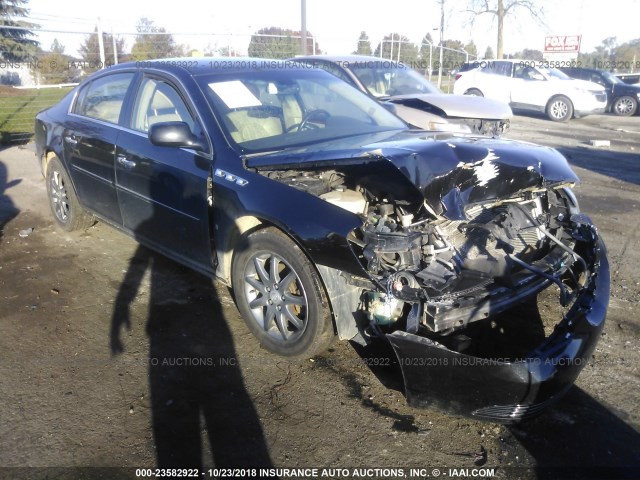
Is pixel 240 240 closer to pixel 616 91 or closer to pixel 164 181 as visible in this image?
pixel 164 181

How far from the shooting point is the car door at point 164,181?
3.82 m

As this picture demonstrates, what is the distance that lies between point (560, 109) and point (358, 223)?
1676 centimetres

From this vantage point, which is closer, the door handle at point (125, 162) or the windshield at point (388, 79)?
the door handle at point (125, 162)

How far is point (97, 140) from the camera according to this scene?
4.75 m

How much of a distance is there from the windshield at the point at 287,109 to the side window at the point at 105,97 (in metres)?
1.03

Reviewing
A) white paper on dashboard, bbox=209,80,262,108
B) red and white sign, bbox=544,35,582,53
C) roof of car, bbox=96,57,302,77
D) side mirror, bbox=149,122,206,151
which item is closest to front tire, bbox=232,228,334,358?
side mirror, bbox=149,122,206,151

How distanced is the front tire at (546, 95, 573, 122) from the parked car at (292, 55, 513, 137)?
9815 mm

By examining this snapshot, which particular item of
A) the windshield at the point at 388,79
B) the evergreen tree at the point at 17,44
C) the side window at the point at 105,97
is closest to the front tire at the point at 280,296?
the side window at the point at 105,97

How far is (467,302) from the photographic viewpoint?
286cm

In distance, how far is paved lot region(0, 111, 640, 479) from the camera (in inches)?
106

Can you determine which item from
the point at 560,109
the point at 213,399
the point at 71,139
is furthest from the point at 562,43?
the point at 213,399

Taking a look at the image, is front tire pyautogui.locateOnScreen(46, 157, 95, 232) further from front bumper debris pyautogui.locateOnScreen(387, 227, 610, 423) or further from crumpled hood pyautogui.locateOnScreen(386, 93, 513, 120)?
crumpled hood pyautogui.locateOnScreen(386, 93, 513, 120)

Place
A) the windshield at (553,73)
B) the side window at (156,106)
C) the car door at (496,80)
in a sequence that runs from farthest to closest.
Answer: the car door at (496,80) < the windshield at (553,73) < the side window at (156,106)

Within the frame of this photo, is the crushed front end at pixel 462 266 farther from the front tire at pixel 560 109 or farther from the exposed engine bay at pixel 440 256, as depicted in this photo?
the front tire at pixel 560 109
